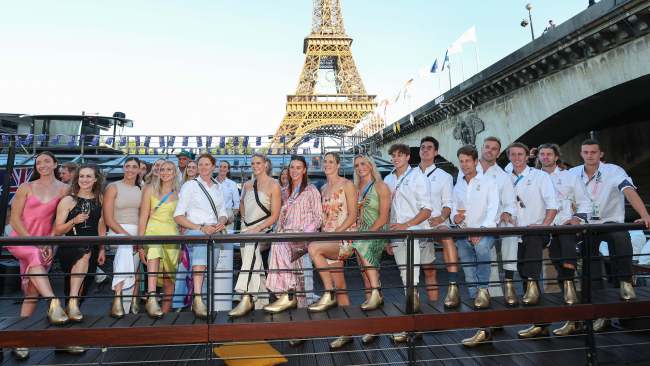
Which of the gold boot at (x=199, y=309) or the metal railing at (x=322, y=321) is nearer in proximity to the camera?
the metal railing at (x=322, y=321)

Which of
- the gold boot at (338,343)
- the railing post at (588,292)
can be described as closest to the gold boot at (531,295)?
the railing post at (588,292)

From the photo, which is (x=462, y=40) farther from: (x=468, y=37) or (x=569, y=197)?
(x=569, y=197)

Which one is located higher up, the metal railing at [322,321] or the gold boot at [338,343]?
the metal railing at [322,321]

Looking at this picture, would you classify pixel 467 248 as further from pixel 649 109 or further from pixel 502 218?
pixel 649 109

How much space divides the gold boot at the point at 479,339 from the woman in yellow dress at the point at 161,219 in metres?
2.96

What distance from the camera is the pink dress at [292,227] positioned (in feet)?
11.8

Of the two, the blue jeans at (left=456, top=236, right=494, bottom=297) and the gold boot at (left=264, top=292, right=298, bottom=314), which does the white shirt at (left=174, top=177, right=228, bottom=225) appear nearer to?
the gold boot at (left=264, top=292, right=298, bottom=314)

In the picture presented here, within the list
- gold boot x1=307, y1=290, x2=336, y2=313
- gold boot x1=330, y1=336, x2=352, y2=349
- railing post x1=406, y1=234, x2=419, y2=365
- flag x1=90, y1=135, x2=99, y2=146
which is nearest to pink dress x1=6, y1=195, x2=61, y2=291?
gold boot x1=307, y1=290, x2=336, y2=313

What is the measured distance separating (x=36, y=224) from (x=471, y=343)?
13.9ft

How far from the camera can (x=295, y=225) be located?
3641mm

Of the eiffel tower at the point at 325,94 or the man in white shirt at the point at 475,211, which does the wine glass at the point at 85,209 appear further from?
the eiffel tower at the point at 325,94

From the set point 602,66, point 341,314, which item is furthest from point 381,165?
point 341,314

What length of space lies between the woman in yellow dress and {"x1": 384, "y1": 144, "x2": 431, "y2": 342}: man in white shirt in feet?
7.54

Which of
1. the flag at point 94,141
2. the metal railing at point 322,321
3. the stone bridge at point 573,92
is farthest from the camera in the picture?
the flag at point 94,141
